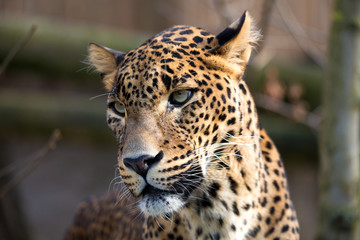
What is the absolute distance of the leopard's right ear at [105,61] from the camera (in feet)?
16.8

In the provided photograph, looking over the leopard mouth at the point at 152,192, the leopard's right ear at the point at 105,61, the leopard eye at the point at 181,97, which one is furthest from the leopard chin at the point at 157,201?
the leopard's right ear at the point at 105,61

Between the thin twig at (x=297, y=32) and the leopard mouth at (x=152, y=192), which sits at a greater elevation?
the thin twig at (x=297, y=32)

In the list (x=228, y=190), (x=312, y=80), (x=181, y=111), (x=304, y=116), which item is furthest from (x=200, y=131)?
(x=312, y=80)

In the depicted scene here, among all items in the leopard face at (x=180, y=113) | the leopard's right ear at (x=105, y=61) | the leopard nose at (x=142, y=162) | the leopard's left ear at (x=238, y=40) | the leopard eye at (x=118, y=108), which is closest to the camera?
the leopard nose at (x=142, y=162)

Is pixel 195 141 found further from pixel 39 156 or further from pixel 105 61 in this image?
pixel 39 156

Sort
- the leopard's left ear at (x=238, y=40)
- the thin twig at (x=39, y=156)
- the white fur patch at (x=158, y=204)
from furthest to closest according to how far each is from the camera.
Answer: the thin twig at (x=39, y=156) → the leopard's left ear at (x=238, y=40) → the white fur patch at (x=158, y=204)

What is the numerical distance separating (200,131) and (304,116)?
5.47 m

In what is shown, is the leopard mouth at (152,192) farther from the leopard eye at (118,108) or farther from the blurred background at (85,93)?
the blurred background at (85,93)

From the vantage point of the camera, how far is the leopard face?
4172 millimetres

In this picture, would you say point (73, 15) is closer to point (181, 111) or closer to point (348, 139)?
point (348, 139)

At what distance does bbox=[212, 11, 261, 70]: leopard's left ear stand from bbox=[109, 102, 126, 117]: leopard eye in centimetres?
82

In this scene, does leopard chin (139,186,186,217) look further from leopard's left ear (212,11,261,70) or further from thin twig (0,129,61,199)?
thin twig (0,129,61,199)

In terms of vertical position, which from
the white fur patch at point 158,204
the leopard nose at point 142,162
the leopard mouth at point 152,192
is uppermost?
the leopard nose at point 142,162

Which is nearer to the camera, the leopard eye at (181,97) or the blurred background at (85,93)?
the leopard eye at (181,97)
